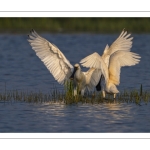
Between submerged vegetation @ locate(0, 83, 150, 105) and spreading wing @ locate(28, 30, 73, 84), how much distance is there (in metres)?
0.37

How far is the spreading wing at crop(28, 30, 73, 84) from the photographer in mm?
13617

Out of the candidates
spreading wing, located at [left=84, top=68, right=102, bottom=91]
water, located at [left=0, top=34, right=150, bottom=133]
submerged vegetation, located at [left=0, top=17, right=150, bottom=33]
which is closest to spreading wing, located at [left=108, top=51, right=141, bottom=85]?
spreading wing, located at [left=84, top=68, right=102, bottom=91]

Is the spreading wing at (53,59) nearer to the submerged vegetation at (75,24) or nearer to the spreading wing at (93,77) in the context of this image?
the spreading wing at (93,77)

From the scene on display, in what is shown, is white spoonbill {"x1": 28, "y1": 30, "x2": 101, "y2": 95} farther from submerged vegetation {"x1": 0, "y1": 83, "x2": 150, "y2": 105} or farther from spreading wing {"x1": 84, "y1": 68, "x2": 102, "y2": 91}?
submerged vegetation {"x1": 0, "y1": 83, "x2": 150, "y2": 105}

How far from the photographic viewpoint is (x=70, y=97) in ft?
43.7

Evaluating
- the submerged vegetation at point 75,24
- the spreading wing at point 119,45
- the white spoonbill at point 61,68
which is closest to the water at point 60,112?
the white spoonbill at point 61,68

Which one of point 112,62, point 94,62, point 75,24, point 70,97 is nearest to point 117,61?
point 112,62

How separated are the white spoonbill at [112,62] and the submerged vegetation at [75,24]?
529 inches

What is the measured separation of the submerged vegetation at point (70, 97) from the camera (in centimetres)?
1334

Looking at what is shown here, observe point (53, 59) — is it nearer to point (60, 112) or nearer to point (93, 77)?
point (93, 77)

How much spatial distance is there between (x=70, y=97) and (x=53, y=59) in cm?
99

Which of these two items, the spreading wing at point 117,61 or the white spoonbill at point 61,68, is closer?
the white spoonbill at point 61,68

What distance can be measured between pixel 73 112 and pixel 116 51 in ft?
6.73

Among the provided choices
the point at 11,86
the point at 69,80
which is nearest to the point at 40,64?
the point at 11,86
